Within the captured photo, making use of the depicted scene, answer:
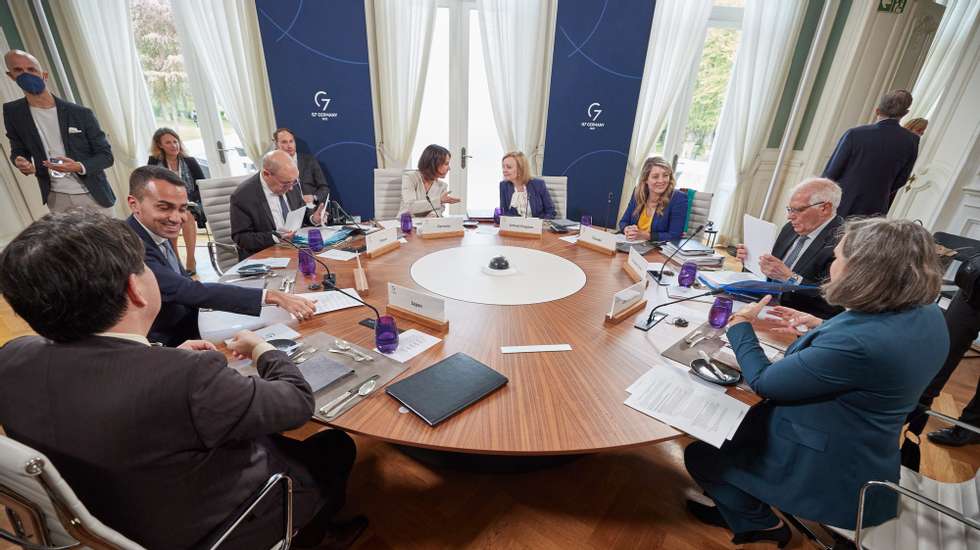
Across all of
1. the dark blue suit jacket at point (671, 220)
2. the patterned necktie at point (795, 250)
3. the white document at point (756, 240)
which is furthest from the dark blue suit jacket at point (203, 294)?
the patterned necktie at point (795, 250)

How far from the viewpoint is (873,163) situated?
10.8ft

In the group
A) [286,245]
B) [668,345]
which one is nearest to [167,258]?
[286,245]

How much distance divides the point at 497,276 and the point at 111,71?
461cm

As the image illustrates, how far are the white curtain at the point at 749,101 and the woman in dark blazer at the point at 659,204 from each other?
2.67 metres

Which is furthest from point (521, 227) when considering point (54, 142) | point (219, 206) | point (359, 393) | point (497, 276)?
point (54, 142)

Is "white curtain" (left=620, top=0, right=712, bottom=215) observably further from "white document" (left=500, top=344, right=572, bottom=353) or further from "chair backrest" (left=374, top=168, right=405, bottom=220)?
"white document" (left=500, top=344, right=572, bottom=353)

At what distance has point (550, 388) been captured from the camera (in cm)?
128

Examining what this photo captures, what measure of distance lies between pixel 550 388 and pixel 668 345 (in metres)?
0.58

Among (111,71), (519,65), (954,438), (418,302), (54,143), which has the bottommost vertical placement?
(954,438)

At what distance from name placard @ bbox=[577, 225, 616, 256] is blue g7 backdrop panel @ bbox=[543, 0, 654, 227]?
2128mm

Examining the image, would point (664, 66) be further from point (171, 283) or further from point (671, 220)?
point (171, 283)

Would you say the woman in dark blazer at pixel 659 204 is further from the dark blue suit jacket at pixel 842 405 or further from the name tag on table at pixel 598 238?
the dark blue suit jacket at pixel 842 405

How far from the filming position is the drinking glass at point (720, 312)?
1631 millimetres

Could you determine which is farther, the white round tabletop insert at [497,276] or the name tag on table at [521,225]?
the name tag on table at [521,225]
